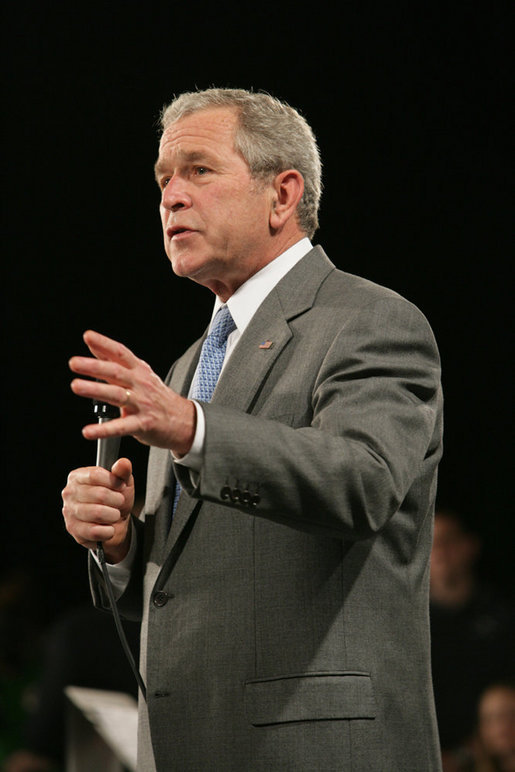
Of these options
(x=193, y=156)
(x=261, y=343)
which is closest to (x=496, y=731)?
(x=261, y=343)

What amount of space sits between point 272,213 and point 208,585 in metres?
0.78

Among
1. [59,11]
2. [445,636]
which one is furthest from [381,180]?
[445,636]

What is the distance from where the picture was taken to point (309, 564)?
1.64 meters

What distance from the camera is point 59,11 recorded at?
5.12 meters

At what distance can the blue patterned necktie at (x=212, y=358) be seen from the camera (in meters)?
1.97

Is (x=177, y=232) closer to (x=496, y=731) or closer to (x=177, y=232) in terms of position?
(x=177, y=232)

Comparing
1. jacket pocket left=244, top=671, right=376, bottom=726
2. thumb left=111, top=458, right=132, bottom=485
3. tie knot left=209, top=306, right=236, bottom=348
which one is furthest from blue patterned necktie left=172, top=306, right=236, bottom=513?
jacket pocket left=244, top=671, right=376, bottom=726

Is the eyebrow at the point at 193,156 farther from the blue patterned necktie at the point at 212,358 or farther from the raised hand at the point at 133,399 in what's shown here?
the raised hand at the point at 133,399

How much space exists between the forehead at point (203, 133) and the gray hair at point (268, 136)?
0.05 ft

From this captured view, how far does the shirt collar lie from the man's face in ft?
0.06

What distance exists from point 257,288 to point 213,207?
0.58 feet

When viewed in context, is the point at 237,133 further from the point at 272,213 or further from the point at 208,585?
the point at 208,585

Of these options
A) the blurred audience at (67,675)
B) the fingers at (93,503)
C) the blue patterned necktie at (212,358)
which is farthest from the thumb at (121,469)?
the blurred audience at (67,675)

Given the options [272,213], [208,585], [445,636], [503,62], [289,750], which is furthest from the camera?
[503,62]
